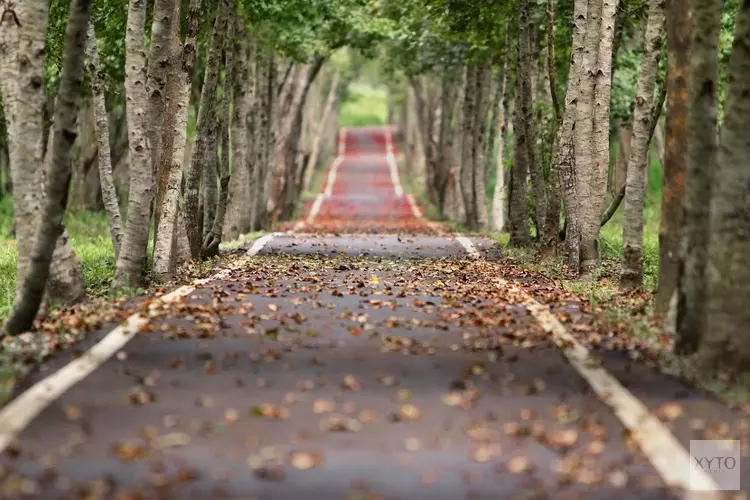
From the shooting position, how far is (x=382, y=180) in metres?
73.3

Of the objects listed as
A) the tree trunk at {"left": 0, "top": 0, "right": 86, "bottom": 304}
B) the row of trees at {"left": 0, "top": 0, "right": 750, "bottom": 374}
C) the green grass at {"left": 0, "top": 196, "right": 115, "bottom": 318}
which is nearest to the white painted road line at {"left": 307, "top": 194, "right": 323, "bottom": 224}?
the row of trees at {"left": 0, "top": 0, "right": 750, "bottom": 374}

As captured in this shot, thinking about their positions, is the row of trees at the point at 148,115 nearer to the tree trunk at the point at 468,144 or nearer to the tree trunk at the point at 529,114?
the tree trunk at the point at 468,144

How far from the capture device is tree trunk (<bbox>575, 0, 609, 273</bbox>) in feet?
63.8

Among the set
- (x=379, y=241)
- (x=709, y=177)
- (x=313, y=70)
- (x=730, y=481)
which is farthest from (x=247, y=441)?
(x=313, y=70)

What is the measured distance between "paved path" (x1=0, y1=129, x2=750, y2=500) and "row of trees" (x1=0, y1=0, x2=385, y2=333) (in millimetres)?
1600

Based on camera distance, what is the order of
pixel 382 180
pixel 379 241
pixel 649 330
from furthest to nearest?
1. pixel 382 180
2. pixel 379 241
3. pixel 649 330

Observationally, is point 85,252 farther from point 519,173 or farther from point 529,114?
point 529,114

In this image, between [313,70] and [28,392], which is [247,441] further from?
[313,70]

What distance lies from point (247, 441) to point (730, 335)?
13.9ft

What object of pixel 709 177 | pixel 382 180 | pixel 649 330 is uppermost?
pixel 709 177

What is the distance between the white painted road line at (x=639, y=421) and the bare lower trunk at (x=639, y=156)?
401 cm

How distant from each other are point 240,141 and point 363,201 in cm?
3030

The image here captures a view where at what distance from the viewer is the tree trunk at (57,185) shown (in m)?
12.3

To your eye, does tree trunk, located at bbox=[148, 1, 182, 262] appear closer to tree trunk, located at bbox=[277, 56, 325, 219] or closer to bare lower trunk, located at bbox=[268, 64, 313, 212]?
bare lower trunk, located at bbox=[268, 64, 313, 212]
